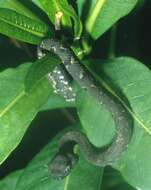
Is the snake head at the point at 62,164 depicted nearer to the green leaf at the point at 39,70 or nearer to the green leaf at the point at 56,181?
the green leaf at the point at 56,181

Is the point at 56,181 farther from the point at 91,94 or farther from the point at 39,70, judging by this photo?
the point at 39,70

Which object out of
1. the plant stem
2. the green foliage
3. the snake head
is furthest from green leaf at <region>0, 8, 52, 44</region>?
the plant stem

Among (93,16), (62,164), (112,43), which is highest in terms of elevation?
(93,16)

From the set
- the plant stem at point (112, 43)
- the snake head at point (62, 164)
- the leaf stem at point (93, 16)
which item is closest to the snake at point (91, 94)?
the snake head at point (62, 164)

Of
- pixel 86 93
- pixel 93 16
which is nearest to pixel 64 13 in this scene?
pixel 93 16

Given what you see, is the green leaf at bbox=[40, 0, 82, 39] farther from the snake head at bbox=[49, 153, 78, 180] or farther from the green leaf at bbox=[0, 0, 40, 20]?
the snake head at bbox=[49, 153, 78, 180]

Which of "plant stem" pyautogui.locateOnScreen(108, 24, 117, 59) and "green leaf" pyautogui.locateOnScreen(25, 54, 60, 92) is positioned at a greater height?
"green leaf" pyautogui.locateOnScreen(25, 54, 60, 92)
